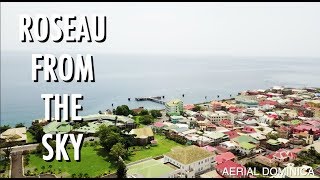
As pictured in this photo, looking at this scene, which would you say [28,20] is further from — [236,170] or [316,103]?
[316,103]

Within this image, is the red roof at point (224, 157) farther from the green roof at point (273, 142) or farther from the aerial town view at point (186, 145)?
the green roof at point (273, 142)

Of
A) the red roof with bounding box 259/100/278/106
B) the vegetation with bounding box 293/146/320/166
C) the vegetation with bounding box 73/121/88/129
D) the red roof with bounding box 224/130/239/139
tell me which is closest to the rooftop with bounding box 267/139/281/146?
the vegetation with bounding box 293/146/320/166

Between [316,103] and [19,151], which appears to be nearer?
[19,151]

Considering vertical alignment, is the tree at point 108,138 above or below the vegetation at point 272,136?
above

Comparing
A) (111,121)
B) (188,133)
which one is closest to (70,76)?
(188,133)

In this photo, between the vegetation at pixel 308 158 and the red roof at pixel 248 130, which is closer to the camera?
the vegetation at pixel 308 158

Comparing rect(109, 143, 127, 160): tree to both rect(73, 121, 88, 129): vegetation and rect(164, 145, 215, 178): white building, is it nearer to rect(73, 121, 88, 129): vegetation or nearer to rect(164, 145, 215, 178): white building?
rect(164, 145, 215, 178): white building

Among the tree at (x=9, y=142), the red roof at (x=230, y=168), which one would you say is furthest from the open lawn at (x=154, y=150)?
the tree at (x=9, y=142)

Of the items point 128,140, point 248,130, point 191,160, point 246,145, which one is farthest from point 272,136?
point 128,140
